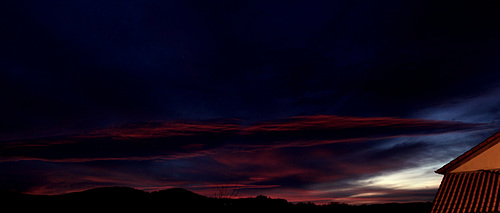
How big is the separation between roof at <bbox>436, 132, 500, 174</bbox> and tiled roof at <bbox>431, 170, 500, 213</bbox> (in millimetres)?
476

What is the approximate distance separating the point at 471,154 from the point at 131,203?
4023 centimetres

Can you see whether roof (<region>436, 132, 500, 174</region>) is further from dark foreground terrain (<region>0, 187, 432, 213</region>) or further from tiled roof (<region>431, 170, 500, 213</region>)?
dark foreground terrain (<region>0, 187, 432, 213</region>)

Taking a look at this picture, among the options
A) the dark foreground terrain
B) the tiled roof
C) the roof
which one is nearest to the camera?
the tiled roof

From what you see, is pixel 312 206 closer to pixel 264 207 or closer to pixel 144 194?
pixel 264 207

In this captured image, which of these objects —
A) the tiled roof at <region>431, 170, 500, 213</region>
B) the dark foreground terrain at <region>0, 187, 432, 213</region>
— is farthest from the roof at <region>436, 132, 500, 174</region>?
the dark foreground terrain at <region>0, 187, 432, 213</region>

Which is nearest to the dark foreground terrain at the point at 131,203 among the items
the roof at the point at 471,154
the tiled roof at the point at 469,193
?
the tiled roof at the point at 469,193

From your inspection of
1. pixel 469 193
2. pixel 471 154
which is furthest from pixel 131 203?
pixel 471 154

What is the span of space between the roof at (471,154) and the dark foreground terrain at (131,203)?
25.2 metres

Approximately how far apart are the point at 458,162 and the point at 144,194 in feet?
152

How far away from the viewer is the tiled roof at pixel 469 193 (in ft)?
62.8

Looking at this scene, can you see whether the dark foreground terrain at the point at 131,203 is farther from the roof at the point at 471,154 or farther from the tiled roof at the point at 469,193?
the roof at the point at 471,154

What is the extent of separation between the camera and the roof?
20419 millimetres

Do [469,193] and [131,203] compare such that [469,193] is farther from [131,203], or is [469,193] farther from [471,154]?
[131,203]

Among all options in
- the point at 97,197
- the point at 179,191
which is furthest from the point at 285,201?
the point at 97,197
